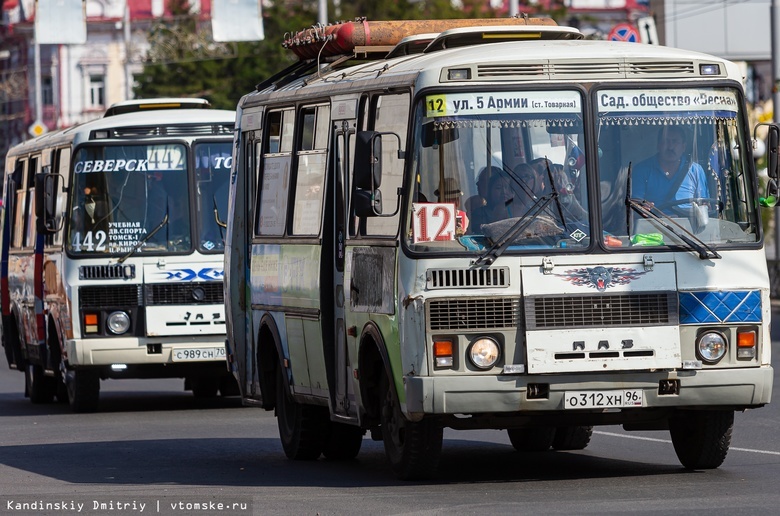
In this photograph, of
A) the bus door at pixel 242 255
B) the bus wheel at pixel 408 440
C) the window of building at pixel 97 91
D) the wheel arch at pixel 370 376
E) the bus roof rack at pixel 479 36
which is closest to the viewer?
the bus wheel at pixel 408 440

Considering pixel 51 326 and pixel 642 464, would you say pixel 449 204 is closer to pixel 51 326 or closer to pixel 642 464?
pixel 642 464

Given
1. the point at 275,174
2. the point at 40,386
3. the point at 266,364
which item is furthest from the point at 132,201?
the point at 275,174

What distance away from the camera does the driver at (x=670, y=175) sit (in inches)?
451

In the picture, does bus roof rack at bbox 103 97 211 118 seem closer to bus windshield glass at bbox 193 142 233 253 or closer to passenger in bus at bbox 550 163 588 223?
bus windshield glass at bbox 193 142 233 253

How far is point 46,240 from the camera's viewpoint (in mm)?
21156

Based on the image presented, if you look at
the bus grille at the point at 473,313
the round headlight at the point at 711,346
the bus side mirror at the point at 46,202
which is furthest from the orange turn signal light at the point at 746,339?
the bus side mirror at the point at 46,202

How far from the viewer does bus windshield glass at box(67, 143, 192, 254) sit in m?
19.7

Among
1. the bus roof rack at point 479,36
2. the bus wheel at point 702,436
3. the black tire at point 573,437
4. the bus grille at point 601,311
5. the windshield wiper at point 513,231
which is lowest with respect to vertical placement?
the black tire at point 573,437

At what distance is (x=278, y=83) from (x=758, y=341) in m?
5.03

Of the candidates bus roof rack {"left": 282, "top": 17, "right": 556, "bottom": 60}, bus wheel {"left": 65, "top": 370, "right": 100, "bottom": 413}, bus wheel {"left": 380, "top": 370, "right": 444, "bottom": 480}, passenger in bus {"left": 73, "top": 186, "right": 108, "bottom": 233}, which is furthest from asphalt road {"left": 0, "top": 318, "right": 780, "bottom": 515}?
bus roof rack {"left": 282, "top": 17, "right": 556, "bottom": 60}

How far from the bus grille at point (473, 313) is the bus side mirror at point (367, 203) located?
A: 0.70 meters

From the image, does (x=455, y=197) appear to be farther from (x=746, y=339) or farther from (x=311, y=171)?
(x=311, y=171)

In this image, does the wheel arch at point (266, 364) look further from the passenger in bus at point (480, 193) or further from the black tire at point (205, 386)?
the black tire at point (205, 386)

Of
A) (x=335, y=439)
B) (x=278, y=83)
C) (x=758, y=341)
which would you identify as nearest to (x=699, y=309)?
(x=758, y=341)
